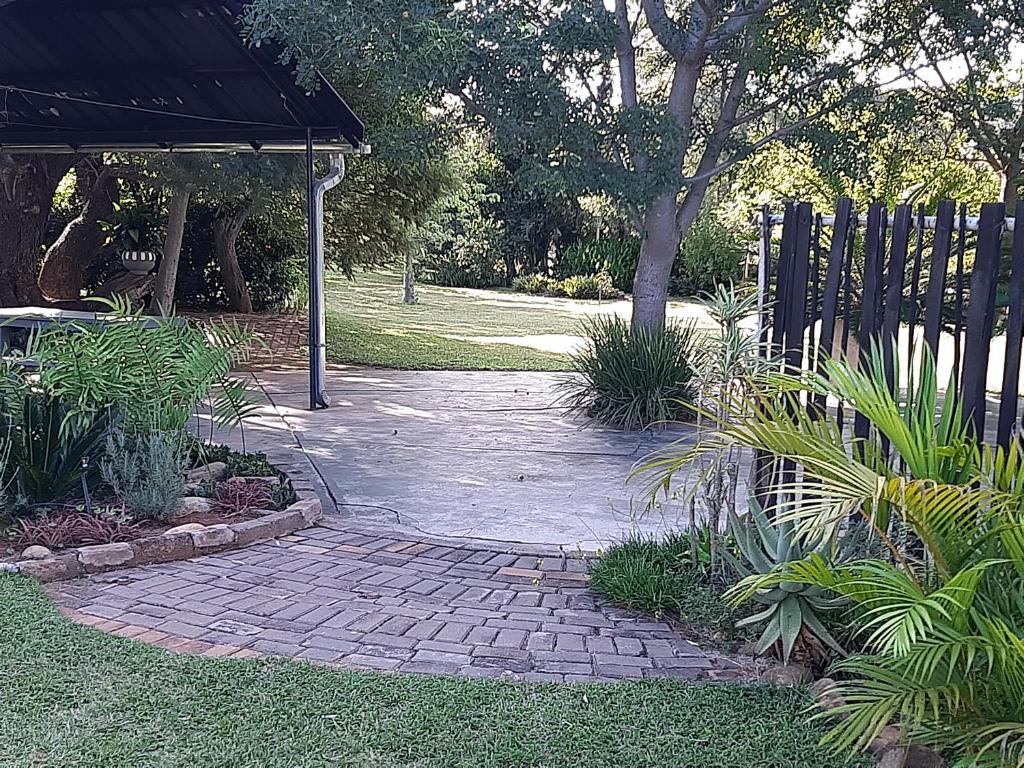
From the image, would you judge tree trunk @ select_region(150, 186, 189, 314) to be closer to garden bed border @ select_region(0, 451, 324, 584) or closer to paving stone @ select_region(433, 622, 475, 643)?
garden bed border @ select_region(0, 451, 324, 584)

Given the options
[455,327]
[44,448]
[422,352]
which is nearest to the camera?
[44,448]

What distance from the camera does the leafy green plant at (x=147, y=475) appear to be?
15.3 feet

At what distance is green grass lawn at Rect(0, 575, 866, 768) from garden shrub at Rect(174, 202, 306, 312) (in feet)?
41.4

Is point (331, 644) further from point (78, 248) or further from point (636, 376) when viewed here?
point (78, 248)

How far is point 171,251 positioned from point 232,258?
2280 millimetres

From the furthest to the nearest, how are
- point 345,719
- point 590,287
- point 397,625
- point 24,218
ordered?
point 590,287
point 24,218
point 397,625
point 345,719

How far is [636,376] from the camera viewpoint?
832cm

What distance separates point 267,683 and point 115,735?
508mm

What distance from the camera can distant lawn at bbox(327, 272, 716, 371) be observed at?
13.2m

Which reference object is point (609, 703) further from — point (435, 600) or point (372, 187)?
point (372, 187)

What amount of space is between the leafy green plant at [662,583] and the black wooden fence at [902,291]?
2.99 feet

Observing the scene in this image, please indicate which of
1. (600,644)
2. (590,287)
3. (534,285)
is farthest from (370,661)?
(534,285)

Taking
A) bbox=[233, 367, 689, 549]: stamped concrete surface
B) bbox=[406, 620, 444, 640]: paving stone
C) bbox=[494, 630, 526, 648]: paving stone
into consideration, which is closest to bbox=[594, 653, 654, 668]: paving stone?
bbox=[494, 630, 526, 648]: paving stone

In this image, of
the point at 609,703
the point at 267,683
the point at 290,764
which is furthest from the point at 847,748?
the point at 267,683
